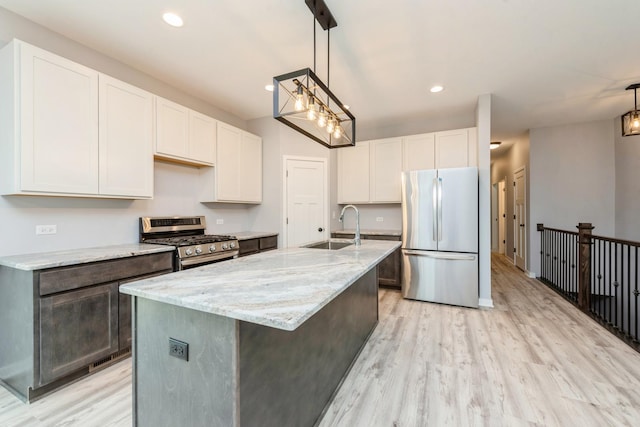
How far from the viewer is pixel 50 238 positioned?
2.26 meters

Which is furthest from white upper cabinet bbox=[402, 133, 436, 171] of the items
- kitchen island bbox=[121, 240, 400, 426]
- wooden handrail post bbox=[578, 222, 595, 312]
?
kitchen island bbox=[121, 240, 400, 426]

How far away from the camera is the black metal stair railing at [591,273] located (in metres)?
2.97

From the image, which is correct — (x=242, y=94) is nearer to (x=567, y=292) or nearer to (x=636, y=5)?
(x=636, y=5)

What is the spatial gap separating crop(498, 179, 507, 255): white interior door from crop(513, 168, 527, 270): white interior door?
0.98 m

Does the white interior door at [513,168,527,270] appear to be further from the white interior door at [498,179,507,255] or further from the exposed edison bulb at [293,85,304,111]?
the exposed edison bulb at [293,85,304,111]

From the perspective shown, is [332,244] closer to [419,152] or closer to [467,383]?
[467,383]

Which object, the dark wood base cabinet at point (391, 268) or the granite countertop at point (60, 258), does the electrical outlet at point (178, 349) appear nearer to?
the granite countertop at point (60, 258)

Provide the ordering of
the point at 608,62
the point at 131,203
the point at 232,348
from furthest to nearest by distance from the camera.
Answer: the point at 131,203
the point at 608,62
the point at 232,348

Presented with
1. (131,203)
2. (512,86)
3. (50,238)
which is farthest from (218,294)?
(512,86)

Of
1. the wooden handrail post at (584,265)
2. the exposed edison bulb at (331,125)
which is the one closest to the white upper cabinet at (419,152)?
the wooden handrail post at (584,265)

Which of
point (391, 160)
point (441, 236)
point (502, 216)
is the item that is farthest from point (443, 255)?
point (502, 216)

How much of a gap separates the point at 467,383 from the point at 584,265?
2.65 meters

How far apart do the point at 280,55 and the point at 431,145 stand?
8.62 feet

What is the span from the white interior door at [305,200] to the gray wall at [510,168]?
3.83 m
